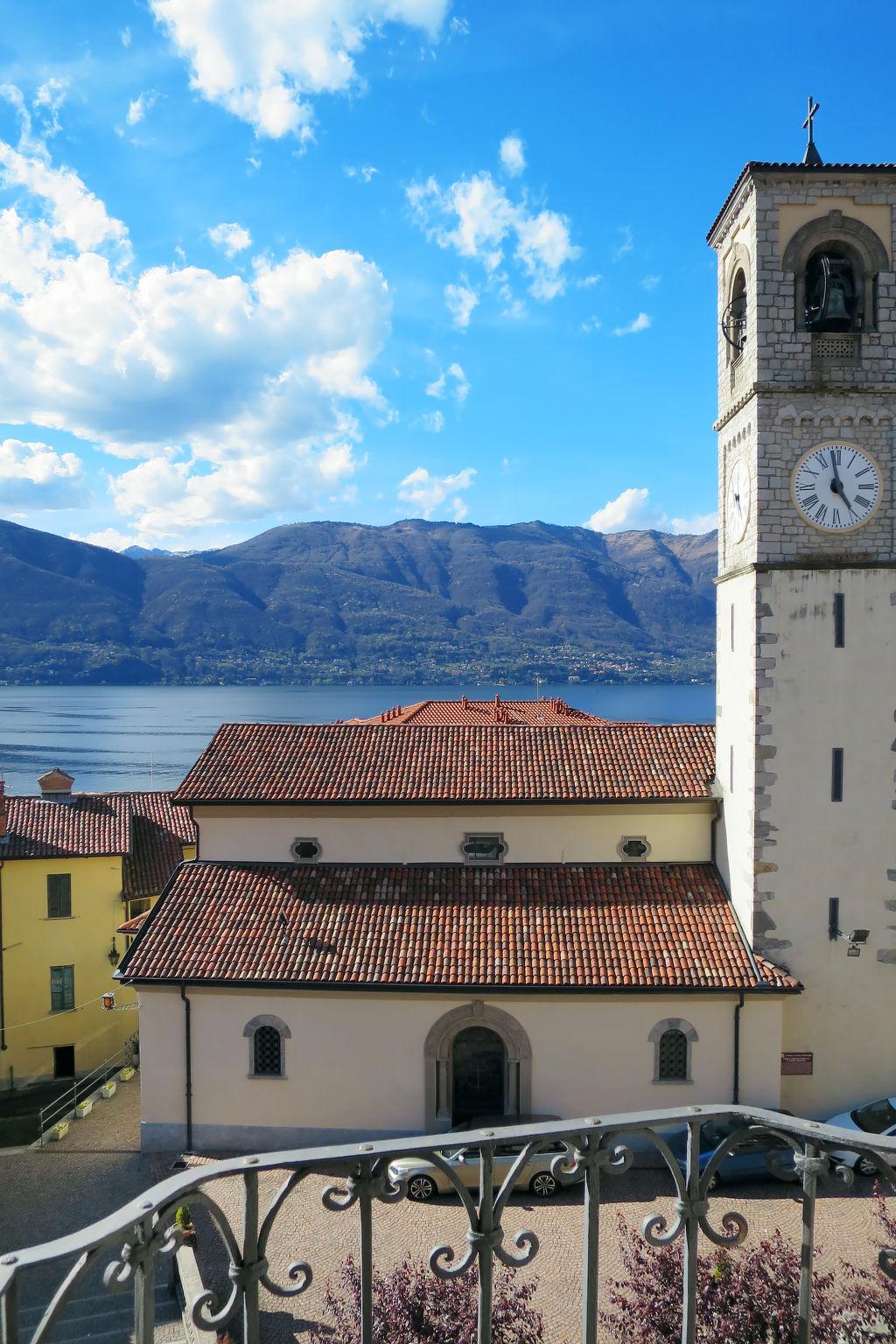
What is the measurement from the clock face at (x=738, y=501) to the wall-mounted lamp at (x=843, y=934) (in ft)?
26.4

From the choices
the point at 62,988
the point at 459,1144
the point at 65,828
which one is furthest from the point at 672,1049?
the point at 65,828

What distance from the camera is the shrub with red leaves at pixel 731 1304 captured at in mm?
6777

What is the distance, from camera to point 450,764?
22.6 metres

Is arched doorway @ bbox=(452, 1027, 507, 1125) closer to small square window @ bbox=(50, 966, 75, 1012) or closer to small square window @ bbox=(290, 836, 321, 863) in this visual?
small square window @ bbox=(290, 836, 321, 863)

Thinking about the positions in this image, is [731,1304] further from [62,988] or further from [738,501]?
[62,988]

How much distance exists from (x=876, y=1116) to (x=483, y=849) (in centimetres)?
974

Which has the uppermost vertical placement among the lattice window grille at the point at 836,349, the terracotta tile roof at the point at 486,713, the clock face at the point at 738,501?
the lattice window grille at the point at 836,349

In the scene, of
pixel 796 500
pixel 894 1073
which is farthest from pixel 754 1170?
pixel 796 500

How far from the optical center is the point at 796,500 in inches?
734

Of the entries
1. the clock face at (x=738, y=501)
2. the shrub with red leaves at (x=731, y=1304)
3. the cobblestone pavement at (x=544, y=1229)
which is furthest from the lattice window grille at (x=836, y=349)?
the shrub with red leaves at (x=731, y=1304)

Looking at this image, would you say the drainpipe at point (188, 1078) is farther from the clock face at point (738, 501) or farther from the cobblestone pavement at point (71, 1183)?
the clock face at point (738, 501)

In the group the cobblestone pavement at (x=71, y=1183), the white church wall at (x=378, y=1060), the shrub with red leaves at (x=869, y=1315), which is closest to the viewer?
the shrub with red leaves at (x=869, y=1315)

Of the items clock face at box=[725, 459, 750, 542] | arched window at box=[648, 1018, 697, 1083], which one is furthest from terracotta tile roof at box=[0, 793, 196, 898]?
clock face at box=[725, 459, 750, 542]

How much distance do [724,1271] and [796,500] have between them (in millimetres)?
14773
